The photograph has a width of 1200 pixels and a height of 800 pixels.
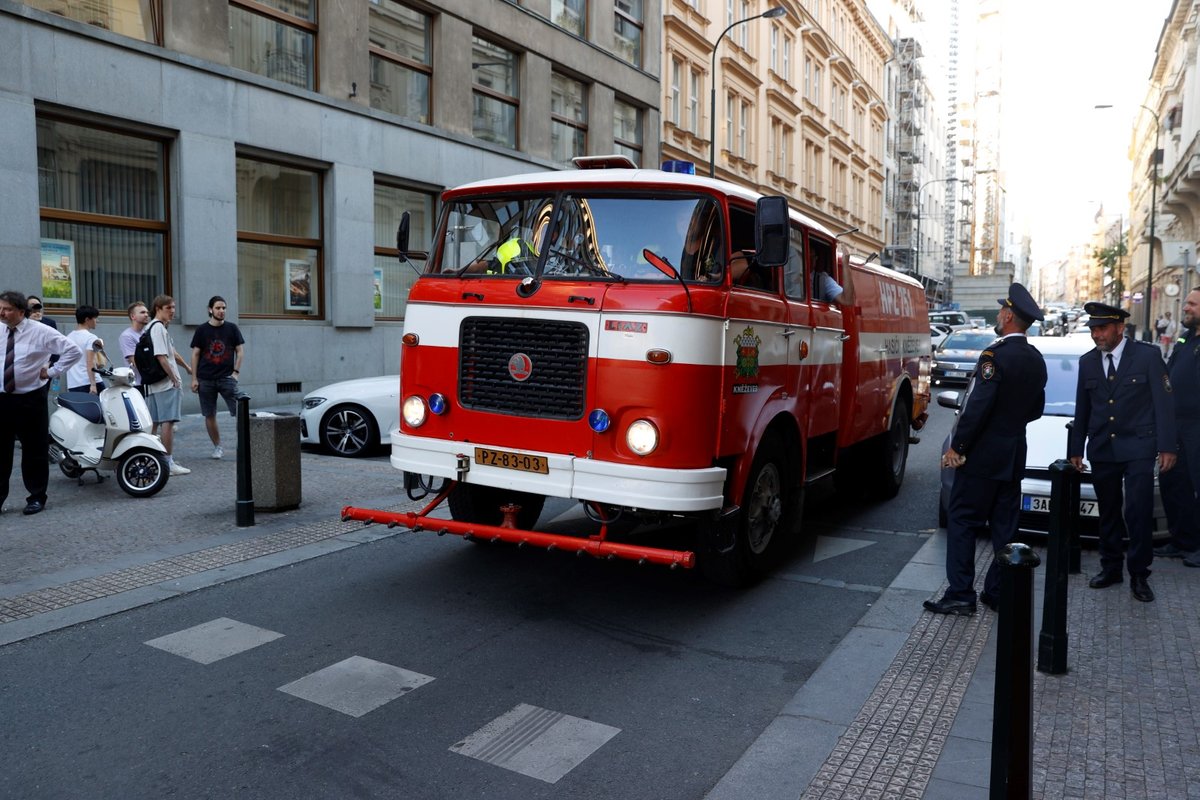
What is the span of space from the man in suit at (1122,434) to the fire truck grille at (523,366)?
3.31 metres

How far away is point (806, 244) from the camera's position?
7.25 meters

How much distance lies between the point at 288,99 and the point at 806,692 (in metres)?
14.5

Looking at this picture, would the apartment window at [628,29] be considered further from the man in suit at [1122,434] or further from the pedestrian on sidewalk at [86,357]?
the man in suit at [1122,434]

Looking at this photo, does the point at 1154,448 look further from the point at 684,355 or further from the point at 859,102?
the point at 859,102

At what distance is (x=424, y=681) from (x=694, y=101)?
28526mm

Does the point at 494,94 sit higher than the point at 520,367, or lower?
higher

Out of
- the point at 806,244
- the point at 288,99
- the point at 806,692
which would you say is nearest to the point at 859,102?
the point at 288,99

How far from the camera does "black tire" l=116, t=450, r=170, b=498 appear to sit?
894cm

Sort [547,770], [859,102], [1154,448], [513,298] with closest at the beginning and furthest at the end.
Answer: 1. [547,770]
2. [513,298]
3. [1154,448]
4. [859,102]

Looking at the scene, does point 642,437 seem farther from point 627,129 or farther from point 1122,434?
point 627,129

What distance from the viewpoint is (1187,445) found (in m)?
6.98

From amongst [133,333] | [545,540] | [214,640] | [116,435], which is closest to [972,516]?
[545,540]

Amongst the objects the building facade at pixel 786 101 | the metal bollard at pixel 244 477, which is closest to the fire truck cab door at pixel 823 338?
the metal bollard at pixel 244 477

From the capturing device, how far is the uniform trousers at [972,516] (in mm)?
5738
